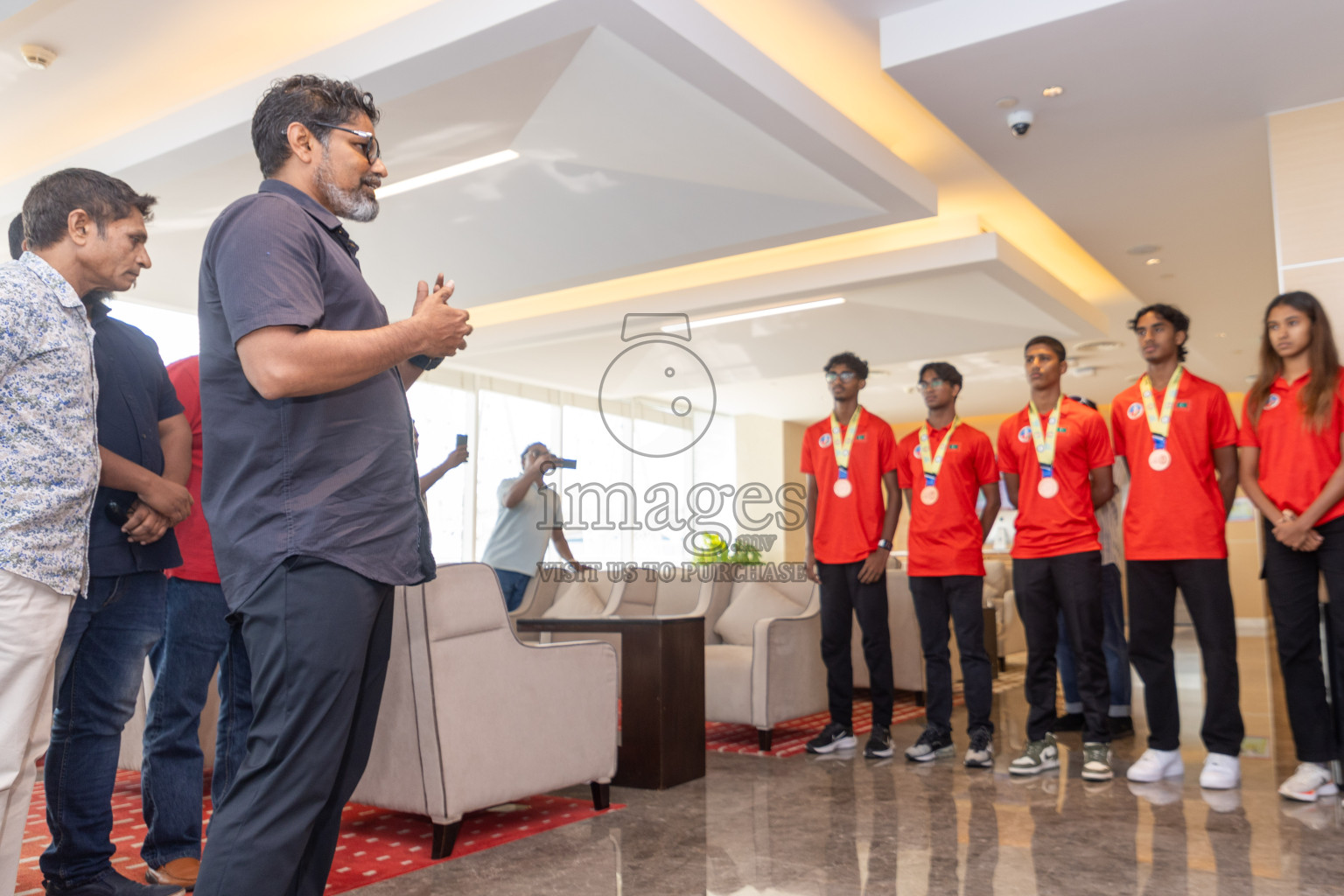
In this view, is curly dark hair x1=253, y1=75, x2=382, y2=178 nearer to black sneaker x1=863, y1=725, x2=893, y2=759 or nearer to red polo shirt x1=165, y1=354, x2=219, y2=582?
red polo shirt x1=165, y1=354, x2=219, y2=582

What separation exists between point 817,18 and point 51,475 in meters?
3.67

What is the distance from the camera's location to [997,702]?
5645 mm

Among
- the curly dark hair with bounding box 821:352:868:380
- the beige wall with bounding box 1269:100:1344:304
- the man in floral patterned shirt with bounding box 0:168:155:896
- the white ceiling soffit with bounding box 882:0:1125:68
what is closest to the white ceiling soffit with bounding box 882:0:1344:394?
the white ceiling soffit with bounding box 882:0:1125:68

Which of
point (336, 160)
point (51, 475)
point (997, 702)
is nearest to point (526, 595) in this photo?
point (997, 702)

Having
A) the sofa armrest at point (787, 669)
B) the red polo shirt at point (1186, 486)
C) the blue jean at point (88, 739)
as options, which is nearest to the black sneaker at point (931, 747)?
the sofa armrest at point (787, 669)

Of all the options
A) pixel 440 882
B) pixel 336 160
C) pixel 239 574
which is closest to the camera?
pixel 239 574

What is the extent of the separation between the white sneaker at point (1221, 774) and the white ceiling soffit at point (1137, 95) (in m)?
2.79

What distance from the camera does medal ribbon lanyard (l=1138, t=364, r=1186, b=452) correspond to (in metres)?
3.61

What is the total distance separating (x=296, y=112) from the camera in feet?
5.08

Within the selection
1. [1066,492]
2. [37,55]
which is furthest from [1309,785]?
[37,55]

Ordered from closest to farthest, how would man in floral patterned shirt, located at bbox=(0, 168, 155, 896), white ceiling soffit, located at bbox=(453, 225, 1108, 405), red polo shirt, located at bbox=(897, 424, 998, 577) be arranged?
man in floral patterned shirt, located at bbox=(0, 168, 155, 896) < red polo shirt, located at bbox=(897, 424, 998, 577) < white ceiling soffit, located at bbox=(453, 225, 1108, 405)

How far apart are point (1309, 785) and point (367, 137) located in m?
3.60

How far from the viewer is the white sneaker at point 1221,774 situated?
3.42 m

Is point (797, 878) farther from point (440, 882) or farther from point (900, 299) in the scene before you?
point (900, 299)
